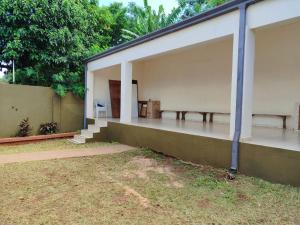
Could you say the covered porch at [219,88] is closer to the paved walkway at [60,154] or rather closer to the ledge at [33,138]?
the paved walkway at [60,154]

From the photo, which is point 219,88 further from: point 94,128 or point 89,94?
point 89,94

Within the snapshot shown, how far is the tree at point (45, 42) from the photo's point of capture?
10.2 m

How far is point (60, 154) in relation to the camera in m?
7.54

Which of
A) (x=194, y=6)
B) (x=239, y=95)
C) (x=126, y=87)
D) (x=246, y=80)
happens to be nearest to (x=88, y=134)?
(x=126, y=87)

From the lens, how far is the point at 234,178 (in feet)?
16.5

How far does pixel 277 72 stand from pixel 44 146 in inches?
291

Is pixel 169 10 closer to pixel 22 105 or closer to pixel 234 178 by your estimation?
pixel 22 105

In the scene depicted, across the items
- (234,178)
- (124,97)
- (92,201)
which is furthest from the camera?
(124,97)

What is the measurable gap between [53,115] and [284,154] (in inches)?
344

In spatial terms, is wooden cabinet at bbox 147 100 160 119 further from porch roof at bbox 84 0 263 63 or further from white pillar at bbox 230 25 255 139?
white pillar at bbox 230 25 255 139

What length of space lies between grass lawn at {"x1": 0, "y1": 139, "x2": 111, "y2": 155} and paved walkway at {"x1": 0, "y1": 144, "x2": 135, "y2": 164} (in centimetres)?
50

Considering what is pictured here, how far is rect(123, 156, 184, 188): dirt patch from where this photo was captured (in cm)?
514

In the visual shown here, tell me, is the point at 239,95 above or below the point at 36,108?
above

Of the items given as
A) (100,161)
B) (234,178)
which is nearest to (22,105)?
(100,161)
